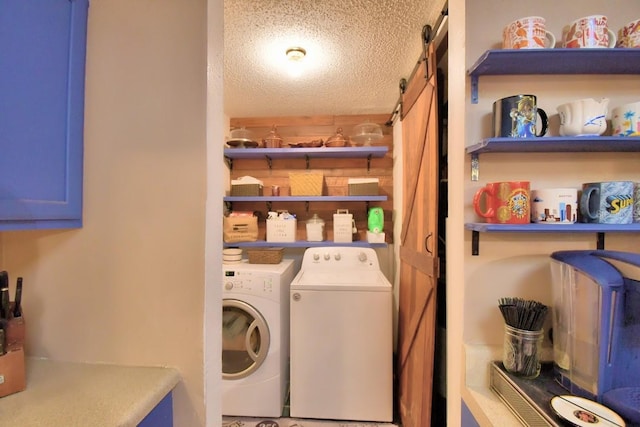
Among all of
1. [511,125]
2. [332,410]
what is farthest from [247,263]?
[511,125]

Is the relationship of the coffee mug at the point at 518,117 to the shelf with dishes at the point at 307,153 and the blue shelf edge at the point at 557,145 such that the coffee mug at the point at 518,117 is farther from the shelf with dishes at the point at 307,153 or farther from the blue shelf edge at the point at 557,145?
the shelf with dishes at the point at 307,153

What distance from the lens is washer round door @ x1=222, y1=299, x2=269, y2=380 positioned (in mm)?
1916

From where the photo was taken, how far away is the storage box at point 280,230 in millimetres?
2422

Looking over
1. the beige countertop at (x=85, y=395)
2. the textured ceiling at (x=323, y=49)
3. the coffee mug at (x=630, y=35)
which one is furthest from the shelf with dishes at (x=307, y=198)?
the beige countertop at (x=85, y=395)

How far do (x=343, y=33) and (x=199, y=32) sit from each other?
0.91 metres

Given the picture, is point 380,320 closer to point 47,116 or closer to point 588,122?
point 588,122

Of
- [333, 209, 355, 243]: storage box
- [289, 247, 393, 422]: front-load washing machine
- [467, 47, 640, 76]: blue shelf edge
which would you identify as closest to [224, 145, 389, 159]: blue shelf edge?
[333, 209, 355, 243]: storage box

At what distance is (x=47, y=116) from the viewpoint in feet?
2.47

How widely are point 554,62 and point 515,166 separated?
350mm

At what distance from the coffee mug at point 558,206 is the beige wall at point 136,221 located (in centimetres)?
110

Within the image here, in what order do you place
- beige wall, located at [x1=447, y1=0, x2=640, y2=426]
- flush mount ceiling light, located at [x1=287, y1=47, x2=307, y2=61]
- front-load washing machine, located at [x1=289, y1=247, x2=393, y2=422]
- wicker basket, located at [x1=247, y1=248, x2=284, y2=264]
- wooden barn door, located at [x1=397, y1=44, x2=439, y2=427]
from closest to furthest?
beige wall, located at [x1=447, y1=0, x2=640, y2=426] < wooden barn door, located at [x1=397, y1=44, x2=439, y2=427] < flush mount ceiling light, located at [x1=287, y1=47, x2=307, y2=61] < front-load washing machine, located at [x1=289, y1=247, x2=393, y2=422] < wicker basket, located at [x1=247, y1=248, x2=284, y2=264]

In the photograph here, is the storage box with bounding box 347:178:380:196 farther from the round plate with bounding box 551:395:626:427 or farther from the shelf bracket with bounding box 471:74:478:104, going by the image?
the round plate with bounding box 551:395:626:427

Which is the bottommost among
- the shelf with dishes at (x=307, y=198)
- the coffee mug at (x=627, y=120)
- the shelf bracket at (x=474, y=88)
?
the shelf with dishes at (x=307, y=198)

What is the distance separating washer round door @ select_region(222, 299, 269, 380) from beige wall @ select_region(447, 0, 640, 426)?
1.35 metres
